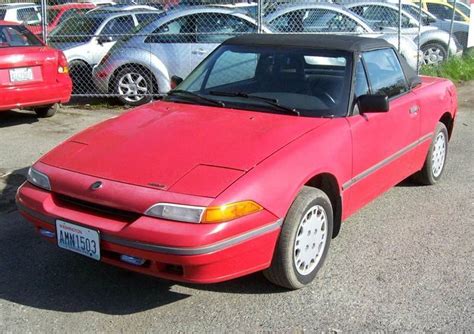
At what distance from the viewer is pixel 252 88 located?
14.4ft

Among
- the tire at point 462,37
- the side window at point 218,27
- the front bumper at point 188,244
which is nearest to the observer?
the front bumper at point 188,244

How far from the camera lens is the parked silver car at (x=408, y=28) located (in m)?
11.4

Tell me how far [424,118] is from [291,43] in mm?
1452

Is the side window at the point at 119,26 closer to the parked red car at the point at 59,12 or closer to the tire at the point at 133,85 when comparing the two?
the tire at the point at 133,85

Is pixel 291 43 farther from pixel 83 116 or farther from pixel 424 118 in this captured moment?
pixel 83 116

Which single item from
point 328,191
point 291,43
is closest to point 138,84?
point 291,43

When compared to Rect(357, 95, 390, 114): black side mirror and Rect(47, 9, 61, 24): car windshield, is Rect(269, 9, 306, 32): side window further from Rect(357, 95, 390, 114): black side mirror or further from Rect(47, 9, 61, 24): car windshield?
Rect(47, 9, 61, 24): car windshield

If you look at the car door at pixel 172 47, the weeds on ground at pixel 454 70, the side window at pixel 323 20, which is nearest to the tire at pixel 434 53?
the weeds on ground at pixel 454 70

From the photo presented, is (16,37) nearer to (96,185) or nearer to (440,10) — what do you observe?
(96,185)

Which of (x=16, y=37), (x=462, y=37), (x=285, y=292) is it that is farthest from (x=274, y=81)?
(x=462, y=37)

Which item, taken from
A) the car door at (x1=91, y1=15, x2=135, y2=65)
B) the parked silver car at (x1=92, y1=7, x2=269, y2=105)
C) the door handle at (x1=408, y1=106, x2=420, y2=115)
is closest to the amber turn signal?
the door handle at (x1=408, y1=106, x2=420, y2=115)

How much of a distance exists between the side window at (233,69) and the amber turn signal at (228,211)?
1.64 m

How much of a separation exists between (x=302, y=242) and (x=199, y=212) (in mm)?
809

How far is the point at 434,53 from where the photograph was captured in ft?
40.7
